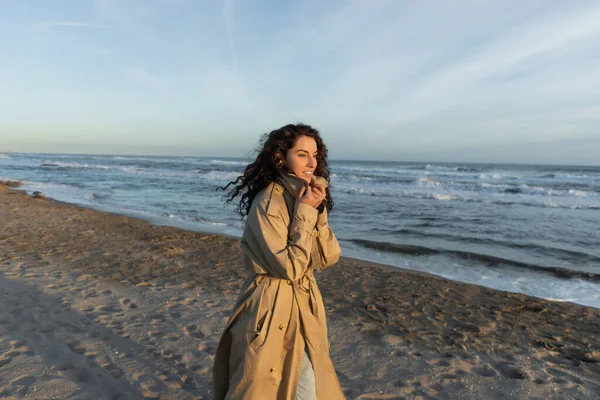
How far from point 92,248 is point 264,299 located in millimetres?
7269

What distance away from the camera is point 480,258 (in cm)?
877

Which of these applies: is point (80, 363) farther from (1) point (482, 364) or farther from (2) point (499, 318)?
(2) point (499, 318)

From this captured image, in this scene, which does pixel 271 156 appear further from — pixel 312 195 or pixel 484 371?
pixel 484 371

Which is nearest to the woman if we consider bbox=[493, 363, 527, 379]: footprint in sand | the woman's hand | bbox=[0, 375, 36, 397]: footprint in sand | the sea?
the woman's hand

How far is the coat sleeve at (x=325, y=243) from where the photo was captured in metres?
1.91

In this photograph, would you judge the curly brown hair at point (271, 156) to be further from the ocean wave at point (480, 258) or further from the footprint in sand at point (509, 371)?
the ocean wave at point (480, 258)

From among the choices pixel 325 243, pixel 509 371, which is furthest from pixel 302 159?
pixel 509 371

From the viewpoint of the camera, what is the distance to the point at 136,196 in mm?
19078

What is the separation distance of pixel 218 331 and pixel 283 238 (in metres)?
2.99

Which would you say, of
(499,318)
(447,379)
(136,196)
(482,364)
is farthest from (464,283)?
(136,196)

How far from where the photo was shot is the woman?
1726 millimetres

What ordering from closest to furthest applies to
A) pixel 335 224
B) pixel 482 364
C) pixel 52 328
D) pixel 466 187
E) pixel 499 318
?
1. pixel 482 364
2. pixel 52 328
3. pixel 499 318
4. pixel 335 224
5. pixel 466 187

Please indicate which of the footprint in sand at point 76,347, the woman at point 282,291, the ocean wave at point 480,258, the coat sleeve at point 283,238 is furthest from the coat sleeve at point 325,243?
the ocean wave at point 480,258

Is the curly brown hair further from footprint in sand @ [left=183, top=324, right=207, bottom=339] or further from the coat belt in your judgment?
footprint in sand @ [left=183, top=324, right=207, bottom=339]
